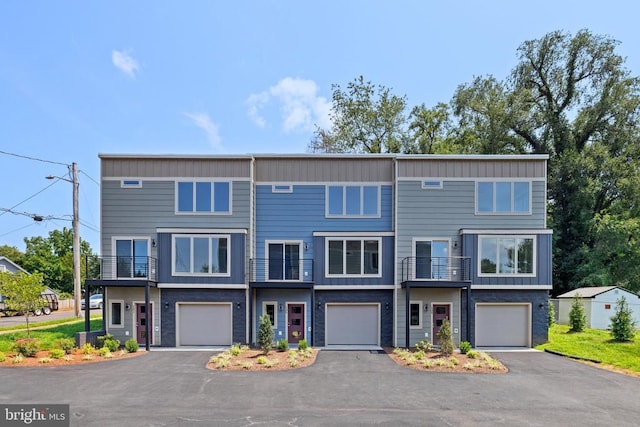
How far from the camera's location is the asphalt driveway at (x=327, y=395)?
26.9 feet

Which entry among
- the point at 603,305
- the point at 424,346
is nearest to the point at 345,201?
the point at 424,346

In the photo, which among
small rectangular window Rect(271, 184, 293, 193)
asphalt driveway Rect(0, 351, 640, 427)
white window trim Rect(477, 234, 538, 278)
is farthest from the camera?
small rectangular window Rect(271, 184, 293, 193)

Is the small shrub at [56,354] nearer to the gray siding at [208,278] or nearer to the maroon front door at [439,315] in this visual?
the gray siding at [208,278]

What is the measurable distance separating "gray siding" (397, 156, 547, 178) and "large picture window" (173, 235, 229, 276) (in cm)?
767

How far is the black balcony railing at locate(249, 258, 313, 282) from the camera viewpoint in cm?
1653

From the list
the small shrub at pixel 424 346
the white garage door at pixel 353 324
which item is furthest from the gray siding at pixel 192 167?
the small shrub at pixel 424 346

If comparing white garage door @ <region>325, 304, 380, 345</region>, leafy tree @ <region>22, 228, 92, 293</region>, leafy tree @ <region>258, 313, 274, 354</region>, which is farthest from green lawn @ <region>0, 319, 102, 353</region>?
leafy tree @ <region>22, 228, 92, 293</region>

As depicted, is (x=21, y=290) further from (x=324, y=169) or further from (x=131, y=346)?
(x=324, y=169)

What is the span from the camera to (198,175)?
16.6 metres

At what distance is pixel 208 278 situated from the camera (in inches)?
636

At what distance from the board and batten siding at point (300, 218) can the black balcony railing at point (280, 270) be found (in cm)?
34

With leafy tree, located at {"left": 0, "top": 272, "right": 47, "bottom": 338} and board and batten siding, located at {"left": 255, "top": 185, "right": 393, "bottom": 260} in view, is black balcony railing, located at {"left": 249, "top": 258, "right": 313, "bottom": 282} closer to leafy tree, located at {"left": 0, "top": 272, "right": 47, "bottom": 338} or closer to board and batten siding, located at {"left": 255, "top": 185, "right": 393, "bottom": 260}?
board and batten siding, located at {"left": 255, "top": 185, "right": 393, "bottom": 260}

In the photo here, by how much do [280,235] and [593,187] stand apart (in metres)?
22.2

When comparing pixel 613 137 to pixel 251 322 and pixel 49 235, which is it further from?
pixel 49 235
